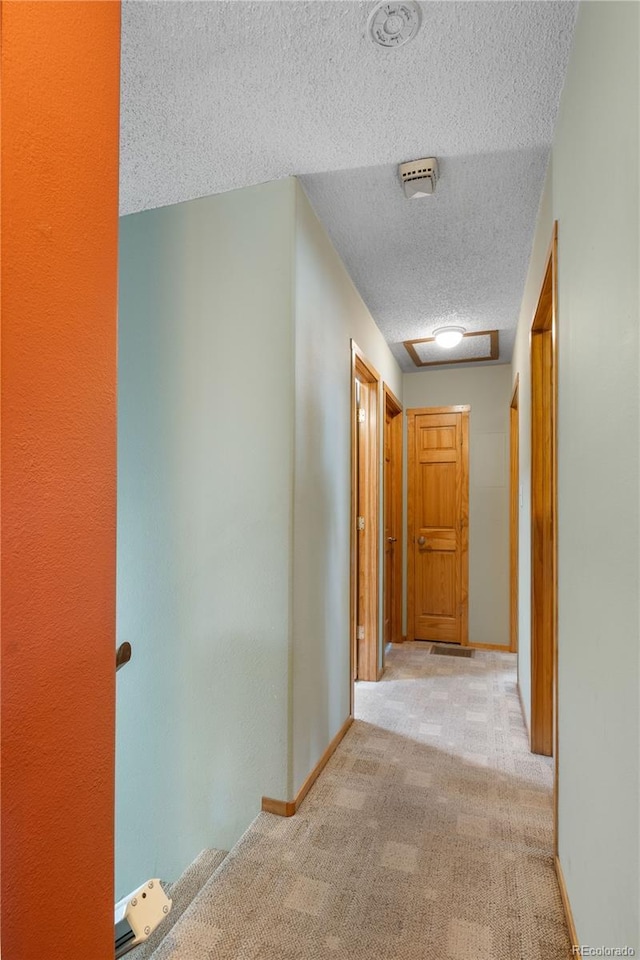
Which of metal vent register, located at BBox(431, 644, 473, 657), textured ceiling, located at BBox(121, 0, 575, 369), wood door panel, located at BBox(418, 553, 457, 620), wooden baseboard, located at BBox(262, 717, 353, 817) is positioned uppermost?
textured ceiling, located at BBox(121, 0, 575, 369)

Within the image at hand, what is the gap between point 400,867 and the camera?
171 cm

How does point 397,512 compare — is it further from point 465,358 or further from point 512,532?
point 465,358

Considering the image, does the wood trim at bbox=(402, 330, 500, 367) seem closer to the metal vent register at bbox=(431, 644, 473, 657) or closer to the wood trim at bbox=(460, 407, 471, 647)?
the wood trim at bbox=(460, 407, 471, 647)

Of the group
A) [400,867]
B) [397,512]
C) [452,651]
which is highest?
[397,512]

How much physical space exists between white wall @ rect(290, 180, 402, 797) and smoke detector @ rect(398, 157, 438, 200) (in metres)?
0.44

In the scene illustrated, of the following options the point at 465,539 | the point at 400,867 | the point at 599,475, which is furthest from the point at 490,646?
the point at 599,475

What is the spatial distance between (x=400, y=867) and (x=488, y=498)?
3.42 meters

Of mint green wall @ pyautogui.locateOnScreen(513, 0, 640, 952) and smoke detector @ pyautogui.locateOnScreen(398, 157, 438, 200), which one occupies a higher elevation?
smoke detector @ pyautogui.locateOnScreen(398, 157, 438, 200)

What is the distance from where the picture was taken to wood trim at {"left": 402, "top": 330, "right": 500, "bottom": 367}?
3.93 metres

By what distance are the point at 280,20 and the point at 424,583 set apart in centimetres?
425

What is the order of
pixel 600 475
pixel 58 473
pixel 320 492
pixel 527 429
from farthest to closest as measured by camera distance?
pixel 527 429, pixel 320 492, pixel 600 475, pixel 58 473

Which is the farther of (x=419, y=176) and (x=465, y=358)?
(x=465, y=358)

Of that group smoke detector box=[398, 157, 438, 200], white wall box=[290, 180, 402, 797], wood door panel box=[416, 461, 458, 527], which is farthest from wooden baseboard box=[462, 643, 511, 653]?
smoke detector box=[398, 157, 438, 200]

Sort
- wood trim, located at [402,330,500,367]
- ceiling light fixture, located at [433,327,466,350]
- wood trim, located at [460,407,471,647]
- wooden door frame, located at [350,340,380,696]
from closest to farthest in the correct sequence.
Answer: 1. wooden door frame, located at [350,340,380,696]
2. ceiling light fixture, located at [433,327,466,350]
3. wood trim, located at [402,330,500,367]
4. wood trim, located at [460,407,471,647]
